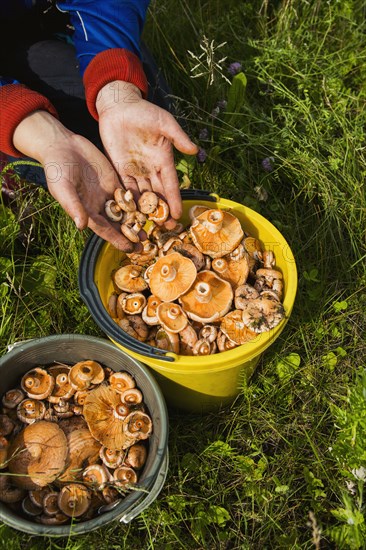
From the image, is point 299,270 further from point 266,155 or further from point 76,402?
point 76,402

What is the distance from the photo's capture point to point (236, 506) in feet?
8.18

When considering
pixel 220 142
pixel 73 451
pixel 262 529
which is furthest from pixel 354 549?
pixel 220 142

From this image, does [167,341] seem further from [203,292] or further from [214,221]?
[214,221]

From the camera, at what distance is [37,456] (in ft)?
7.73

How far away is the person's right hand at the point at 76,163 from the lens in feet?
8.27

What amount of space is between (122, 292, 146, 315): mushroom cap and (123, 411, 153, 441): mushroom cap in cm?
53

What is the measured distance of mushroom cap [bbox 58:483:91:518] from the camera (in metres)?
2.25

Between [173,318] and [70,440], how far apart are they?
2.61 feet

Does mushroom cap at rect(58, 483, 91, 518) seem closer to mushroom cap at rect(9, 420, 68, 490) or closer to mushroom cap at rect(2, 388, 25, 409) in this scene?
mushroom cap at rect(9, 420, 68, 490)

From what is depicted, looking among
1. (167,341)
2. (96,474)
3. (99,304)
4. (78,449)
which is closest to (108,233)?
(99,304)

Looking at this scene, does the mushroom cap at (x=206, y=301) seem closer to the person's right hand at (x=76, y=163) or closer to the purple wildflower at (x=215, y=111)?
the person's right hand at (x=76, y=163)

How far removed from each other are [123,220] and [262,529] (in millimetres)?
1716

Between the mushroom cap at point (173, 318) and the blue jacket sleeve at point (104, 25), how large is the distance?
1.69 metres

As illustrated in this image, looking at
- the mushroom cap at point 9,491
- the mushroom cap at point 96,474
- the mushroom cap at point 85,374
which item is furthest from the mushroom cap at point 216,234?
the mushroom cap at point 9,491
